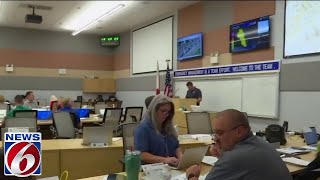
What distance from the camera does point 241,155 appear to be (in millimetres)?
1545

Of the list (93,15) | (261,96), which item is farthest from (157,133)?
(93,15)

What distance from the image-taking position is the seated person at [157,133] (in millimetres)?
2619

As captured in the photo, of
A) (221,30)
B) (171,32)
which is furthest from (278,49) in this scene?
(171,32)

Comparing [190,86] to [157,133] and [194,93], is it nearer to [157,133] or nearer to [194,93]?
[194,93]

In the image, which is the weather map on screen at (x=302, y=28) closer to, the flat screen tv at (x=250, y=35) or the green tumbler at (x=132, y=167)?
the flat screen tv at (x=250, y=35)

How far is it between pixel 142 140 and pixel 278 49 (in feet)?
14.4

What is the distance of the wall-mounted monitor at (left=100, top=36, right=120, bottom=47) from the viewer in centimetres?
1278

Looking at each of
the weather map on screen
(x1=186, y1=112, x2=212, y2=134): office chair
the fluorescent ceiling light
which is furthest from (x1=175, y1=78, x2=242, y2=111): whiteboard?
the fluorescent ceiling light

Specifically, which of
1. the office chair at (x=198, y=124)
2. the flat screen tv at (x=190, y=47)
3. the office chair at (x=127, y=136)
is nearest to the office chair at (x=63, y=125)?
the office chair at (x=198, y=124)

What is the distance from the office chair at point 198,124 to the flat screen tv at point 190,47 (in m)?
3.62

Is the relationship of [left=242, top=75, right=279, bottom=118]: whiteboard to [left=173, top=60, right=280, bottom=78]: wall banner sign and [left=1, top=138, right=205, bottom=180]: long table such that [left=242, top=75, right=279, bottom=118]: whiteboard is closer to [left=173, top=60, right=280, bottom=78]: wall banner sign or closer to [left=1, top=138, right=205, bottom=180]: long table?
[left=173, top=60, right=280, bottom=78]: wall banner sign

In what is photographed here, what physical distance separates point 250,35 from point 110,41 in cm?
724

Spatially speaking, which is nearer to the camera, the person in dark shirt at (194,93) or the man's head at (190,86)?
the person in dark shirt at (194,93)

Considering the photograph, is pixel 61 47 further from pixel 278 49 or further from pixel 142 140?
pixel 142 140
